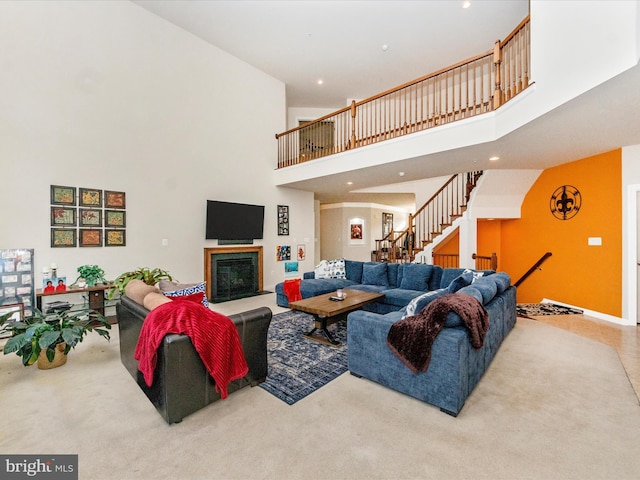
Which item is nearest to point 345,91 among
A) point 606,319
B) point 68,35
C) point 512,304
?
point 68,35

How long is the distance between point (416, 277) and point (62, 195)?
5.46m

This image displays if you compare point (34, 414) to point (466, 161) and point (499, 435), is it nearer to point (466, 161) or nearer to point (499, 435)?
point (499, 435)

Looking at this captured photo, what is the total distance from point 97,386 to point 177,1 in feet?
18.6

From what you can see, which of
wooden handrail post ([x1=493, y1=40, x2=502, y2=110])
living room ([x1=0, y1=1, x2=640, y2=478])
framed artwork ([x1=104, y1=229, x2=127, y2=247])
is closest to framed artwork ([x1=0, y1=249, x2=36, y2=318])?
living room ([x1=0, y1=1, x2=640, y2=478])

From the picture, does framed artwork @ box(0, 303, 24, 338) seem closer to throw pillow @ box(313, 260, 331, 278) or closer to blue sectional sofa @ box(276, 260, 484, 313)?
blue sectional sofa @ box(276, 260, 484, 313)

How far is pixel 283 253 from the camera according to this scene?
7344 millimetres

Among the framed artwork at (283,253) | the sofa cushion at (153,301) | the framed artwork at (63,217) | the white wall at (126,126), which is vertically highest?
the white wall at (126,126)

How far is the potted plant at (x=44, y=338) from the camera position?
2646 mm

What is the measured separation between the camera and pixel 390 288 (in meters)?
5.12

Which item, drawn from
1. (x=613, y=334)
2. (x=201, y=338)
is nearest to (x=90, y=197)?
(x=201, y=338)

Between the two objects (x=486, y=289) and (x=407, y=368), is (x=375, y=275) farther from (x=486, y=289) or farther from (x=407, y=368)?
(x=407, y=368)

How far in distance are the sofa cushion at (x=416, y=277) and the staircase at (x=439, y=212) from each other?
2.08 m

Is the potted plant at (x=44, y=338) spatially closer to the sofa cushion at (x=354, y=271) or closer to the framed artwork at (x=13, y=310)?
the framed artwork at (x=13, y=310)

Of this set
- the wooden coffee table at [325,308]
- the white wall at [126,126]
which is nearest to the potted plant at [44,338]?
the white wall at [126,126]
